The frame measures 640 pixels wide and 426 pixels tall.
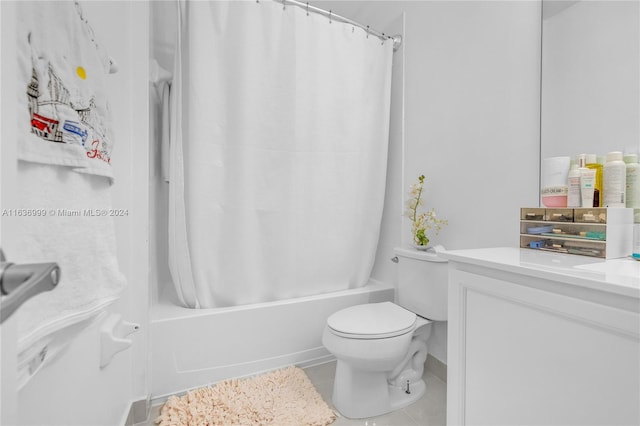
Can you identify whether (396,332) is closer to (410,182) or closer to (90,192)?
(410,182)

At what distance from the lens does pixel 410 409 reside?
134 cm

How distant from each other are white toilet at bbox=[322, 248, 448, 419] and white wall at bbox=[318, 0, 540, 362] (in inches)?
8.0

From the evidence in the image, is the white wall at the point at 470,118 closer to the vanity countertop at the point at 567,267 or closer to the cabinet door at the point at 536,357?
the vanity countertop at the point at 567,267

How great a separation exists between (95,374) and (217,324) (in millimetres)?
583

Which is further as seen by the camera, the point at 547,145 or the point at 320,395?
the point at 320,395

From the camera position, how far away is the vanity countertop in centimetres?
60

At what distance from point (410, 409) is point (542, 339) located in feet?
2.80

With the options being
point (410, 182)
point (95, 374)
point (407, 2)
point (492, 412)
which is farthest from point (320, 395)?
point (407, 2)

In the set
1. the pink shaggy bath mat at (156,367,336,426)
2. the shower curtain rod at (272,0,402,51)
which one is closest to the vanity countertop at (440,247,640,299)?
the pink shaggy bath mat at (156,367,336,426)

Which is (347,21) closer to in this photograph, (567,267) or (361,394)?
(567,267)

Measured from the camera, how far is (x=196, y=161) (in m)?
1.47

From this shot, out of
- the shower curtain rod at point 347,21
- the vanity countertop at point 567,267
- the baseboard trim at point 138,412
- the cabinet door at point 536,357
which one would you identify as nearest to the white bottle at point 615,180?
the vanity countertop at point 567,267

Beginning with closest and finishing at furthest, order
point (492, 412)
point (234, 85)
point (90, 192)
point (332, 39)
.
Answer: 1. point (90, 192)
2. point (492, 412)
3. point (234, 85)
4. point (332, 39)

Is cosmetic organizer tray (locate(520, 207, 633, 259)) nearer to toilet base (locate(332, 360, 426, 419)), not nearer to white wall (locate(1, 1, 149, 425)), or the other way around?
toilet base (locate(332, 360, 426, 419))
